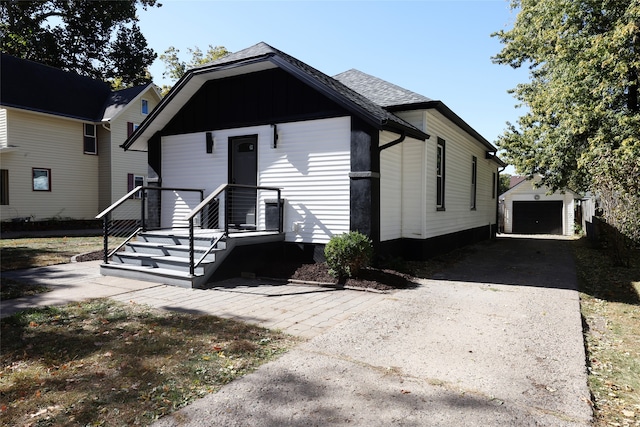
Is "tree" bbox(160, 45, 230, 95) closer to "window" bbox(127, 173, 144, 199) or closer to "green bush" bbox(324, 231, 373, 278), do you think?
"window" bbox(127, 173, 144, 199)

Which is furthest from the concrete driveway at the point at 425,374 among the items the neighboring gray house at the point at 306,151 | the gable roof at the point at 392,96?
the gable roof at the point at 392,96

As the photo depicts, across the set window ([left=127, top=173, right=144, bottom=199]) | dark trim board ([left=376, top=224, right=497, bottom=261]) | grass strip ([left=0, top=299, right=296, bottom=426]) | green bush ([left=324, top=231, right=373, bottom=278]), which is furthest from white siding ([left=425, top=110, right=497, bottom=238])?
window ([left=127, top=173, right=144, bottom=199])

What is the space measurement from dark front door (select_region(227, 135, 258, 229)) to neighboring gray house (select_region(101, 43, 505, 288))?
29mm

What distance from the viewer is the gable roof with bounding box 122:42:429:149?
7.82m

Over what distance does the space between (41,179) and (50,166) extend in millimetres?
776

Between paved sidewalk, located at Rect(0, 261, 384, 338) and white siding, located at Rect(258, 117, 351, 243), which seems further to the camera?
white siding, located at Rect(258, 117, 351, 243)

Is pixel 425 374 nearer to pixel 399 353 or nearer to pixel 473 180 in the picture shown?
pixel 399 353

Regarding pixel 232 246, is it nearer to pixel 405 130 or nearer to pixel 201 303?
pixel 201 303

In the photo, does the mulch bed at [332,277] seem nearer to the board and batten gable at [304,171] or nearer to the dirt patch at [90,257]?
the board and batten gable at [304,171]

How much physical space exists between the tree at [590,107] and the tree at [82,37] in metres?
27.4

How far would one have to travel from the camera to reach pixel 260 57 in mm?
8430

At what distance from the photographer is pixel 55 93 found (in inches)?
816

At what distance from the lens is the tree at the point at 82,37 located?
86.7ft

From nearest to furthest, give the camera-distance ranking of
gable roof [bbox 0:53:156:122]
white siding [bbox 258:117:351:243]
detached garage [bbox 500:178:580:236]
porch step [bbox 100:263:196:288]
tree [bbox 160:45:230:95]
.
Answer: porch step [bbox 100:263:196:288] → white siding [bbox 258:117:351:243] → gable roof [bbox 0:53:156:122] → detached garage [bbox 500:178:580:236] → tree [bbox 160:45:230:95]
